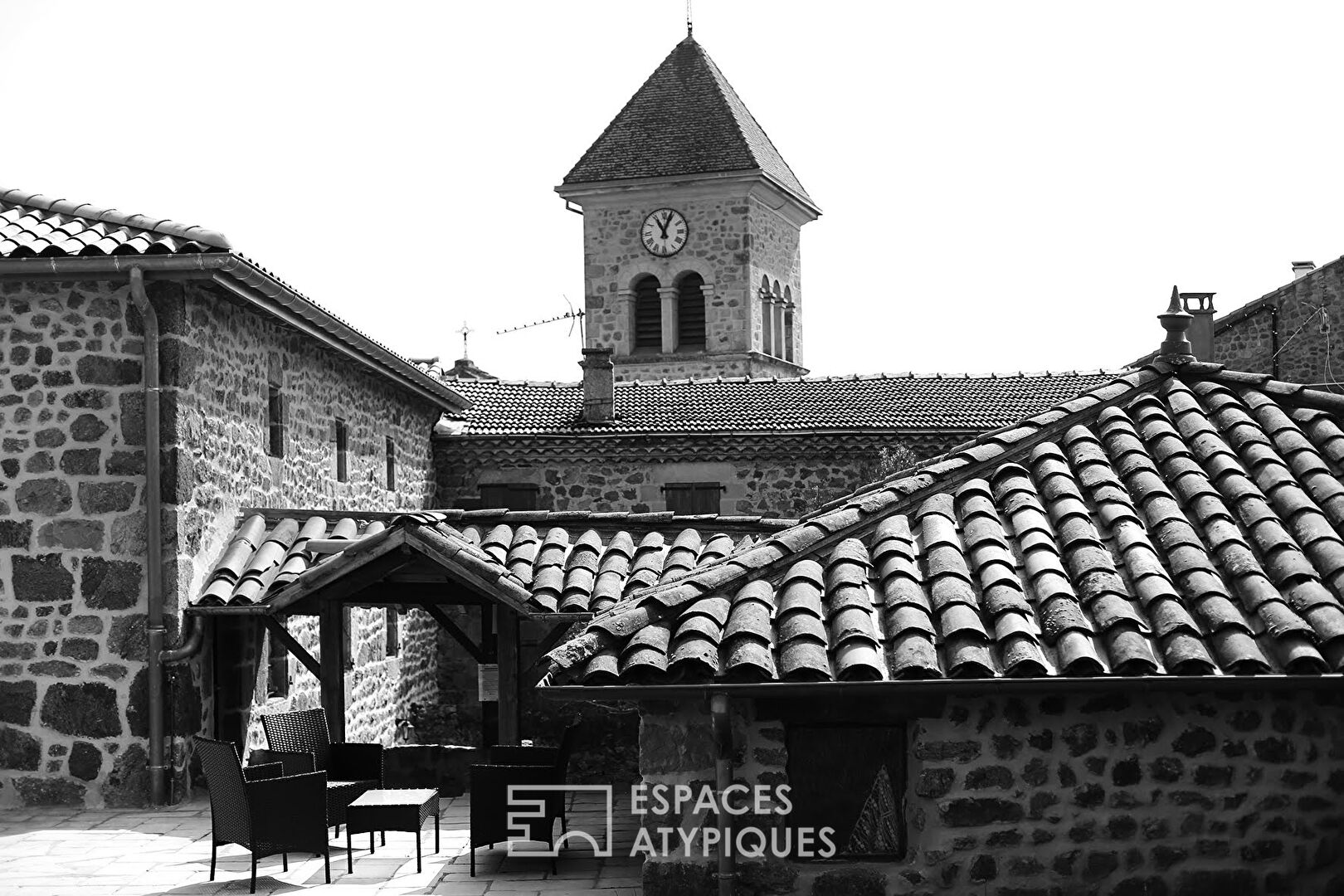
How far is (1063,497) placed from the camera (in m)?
9.09

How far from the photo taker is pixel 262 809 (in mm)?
9375

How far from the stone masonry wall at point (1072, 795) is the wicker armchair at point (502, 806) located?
6.99 feet

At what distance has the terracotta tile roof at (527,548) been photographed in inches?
486

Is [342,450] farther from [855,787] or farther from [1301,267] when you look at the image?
[1301,267]

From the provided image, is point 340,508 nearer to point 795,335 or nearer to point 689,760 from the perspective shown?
point 689,760

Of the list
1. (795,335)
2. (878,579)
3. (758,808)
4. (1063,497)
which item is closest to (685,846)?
(758,808)

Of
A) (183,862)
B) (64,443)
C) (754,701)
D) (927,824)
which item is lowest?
(183,862)

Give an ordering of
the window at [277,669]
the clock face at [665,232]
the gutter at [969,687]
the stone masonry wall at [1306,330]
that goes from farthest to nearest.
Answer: the clock face at [665,232]
the stone masonry wall at [1306,330]
the window at [277,669]
the gutter at [969,687]

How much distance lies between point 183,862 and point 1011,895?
210 inches

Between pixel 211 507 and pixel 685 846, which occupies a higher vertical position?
pixel 211 507

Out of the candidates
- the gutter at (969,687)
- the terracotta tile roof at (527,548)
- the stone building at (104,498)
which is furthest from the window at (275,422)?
the gutter at (969,687)

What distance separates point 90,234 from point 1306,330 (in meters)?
20.2

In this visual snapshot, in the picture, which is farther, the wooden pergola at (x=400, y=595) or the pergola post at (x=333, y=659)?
the pergola post at (x=333, y=659)

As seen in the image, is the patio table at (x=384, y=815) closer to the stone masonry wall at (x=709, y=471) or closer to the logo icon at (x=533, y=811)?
the logo icon at (x=533, y=811)
